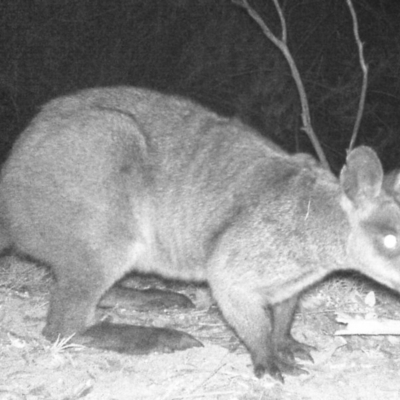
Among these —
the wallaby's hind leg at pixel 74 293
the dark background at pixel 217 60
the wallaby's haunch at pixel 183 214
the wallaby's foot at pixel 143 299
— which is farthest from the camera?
the dark background at pixel 217 60

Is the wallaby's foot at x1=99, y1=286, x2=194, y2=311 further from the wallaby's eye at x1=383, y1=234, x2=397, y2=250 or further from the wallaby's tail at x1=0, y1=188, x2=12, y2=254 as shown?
the wallaby's eye at x1=383, y1=234, x2=397, y2=250

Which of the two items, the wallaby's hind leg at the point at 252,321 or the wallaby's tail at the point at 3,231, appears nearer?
the wallaby's hind leg at the point at 252,321

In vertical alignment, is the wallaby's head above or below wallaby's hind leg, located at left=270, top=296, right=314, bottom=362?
above

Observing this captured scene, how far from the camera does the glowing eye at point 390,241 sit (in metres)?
4.60

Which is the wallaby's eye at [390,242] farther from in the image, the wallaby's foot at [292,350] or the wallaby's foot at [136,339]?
the wallaby's foot at [136,339]

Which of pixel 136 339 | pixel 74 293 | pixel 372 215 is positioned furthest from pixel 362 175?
pixel 74 293

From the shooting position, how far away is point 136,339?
5.12m

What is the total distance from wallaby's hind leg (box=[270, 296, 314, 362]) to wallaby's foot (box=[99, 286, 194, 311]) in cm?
96

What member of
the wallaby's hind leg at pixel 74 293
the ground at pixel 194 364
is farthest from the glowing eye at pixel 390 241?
the wallaby's hind leg at pixel 74 293

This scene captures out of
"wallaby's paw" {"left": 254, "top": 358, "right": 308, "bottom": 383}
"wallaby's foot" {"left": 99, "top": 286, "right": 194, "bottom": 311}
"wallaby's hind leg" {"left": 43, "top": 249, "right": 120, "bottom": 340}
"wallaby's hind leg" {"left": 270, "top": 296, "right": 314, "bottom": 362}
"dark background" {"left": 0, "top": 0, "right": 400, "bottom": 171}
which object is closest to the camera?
"wallaby's paw" {"left": 254, "top": 358, "right": 308, "bottom": 383}

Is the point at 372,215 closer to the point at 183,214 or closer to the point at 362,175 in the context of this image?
the point at 362,175

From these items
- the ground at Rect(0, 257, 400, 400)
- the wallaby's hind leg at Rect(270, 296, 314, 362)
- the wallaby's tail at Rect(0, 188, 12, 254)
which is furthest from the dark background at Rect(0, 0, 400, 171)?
the wallaby's hind leg at Rect(270, 296, 314, 362)

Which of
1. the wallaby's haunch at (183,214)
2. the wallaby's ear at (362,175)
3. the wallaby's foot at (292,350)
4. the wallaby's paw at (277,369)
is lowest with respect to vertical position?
the wallaby's foot at (292,350)

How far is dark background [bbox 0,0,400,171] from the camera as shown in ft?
37.9
